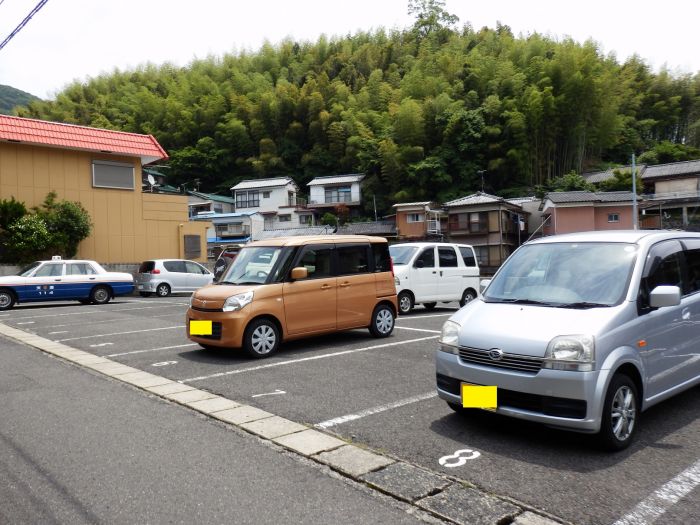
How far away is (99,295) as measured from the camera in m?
15.8

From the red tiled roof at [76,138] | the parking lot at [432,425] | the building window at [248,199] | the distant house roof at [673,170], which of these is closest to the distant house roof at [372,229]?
the building window at [248,199]

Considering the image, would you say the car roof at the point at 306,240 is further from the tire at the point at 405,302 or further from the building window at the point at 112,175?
the building window at the point at 112,175

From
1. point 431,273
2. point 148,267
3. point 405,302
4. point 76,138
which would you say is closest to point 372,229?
point 76,138

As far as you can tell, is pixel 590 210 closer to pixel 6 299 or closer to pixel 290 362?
pixel 6 299

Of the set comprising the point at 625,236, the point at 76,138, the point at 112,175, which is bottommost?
the point at 625,236

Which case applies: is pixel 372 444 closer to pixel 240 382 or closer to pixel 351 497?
pixel 351 497

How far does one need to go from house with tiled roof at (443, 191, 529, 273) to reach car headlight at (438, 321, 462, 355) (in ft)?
122

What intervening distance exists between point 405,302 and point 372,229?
36427 millimetres

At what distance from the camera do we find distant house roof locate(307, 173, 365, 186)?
55344mm

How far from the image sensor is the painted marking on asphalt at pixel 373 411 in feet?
14.3

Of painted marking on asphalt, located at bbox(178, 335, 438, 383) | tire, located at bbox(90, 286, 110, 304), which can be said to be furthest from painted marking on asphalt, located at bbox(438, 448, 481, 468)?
tire, located at bbox(90, 286, 110, 304)

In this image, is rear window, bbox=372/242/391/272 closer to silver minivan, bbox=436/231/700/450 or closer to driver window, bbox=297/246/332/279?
driver window, bbox=297/246/332/279

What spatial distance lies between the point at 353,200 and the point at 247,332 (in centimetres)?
4908

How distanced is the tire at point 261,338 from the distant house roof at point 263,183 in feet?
165
